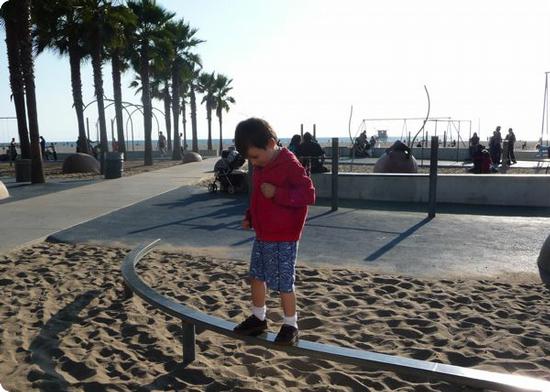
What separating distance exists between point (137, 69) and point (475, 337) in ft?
94.5

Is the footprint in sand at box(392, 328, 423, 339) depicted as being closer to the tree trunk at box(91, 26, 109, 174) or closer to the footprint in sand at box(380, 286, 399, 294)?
the footprint in sand at box(380, 286, 399, 294)

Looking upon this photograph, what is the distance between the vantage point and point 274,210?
294 centimetres

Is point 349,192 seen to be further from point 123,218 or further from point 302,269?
point 302,269

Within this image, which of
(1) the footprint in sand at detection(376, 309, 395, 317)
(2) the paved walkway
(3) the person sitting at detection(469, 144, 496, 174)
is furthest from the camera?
(3) the person sitting at detection(469, 144, 496, 174)

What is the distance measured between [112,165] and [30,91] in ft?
10.8

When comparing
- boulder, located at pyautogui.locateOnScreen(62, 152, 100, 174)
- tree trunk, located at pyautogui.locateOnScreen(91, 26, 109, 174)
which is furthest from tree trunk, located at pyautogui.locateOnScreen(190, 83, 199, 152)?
boulder, located at pyautogui.locateOnScreen(62, 152, 100, 174)

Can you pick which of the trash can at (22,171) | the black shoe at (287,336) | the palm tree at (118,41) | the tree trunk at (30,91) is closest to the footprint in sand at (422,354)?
the black shoe at (287,336)

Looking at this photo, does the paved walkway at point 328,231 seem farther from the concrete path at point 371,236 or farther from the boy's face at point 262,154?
the boy's face at point 262,154

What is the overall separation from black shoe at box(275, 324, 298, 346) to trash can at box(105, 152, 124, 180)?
1494cm

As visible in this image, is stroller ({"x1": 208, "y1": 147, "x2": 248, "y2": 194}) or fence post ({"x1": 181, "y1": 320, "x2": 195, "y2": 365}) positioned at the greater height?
stroller ({"x1": 208, "y1": 147, "x2": 248, "y2": 194})

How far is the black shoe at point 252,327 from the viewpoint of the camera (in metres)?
3.19

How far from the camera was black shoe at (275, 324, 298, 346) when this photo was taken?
3.02m

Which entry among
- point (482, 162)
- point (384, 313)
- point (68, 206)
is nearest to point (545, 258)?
point (384, 313)

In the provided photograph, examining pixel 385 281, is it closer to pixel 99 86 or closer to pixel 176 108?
pixel 99 86
